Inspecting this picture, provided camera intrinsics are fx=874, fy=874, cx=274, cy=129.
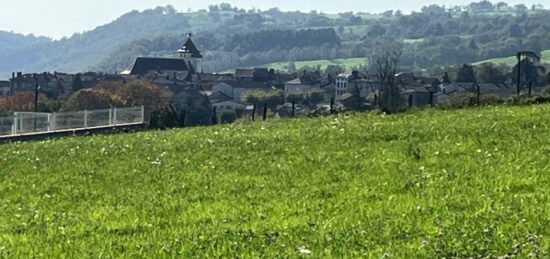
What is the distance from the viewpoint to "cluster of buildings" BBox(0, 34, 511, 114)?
4117 inches

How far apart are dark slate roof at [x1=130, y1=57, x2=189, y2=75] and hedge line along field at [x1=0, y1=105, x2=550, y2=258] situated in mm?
136020

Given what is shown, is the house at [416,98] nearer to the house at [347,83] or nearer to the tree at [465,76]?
the tree at [465,76]


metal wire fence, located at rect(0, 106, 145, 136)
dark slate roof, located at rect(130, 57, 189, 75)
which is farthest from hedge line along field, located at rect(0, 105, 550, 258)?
dark slate roof, located at rect(130, 57, 189, 75)

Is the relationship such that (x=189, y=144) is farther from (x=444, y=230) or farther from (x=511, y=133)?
(x=444, y=230)

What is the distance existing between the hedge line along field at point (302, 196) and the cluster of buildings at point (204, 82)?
73.4 metres

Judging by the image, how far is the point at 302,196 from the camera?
9.27 meters

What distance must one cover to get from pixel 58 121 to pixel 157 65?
11984 cm

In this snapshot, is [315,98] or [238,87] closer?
[315,98]

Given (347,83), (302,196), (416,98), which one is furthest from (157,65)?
(302,196)

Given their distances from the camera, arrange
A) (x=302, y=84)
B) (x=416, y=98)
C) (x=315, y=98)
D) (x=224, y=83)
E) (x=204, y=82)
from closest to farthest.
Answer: (x=416, y=98)
(x=315, y=98)
(x=302, y=84)
(x=224, y=83)
(x=204, y=82)

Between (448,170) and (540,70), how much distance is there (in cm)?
7565

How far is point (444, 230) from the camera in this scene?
6785mm

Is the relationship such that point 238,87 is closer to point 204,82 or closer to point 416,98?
point 204,82

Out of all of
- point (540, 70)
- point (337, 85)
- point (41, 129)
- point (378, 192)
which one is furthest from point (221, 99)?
point (378, 192)
